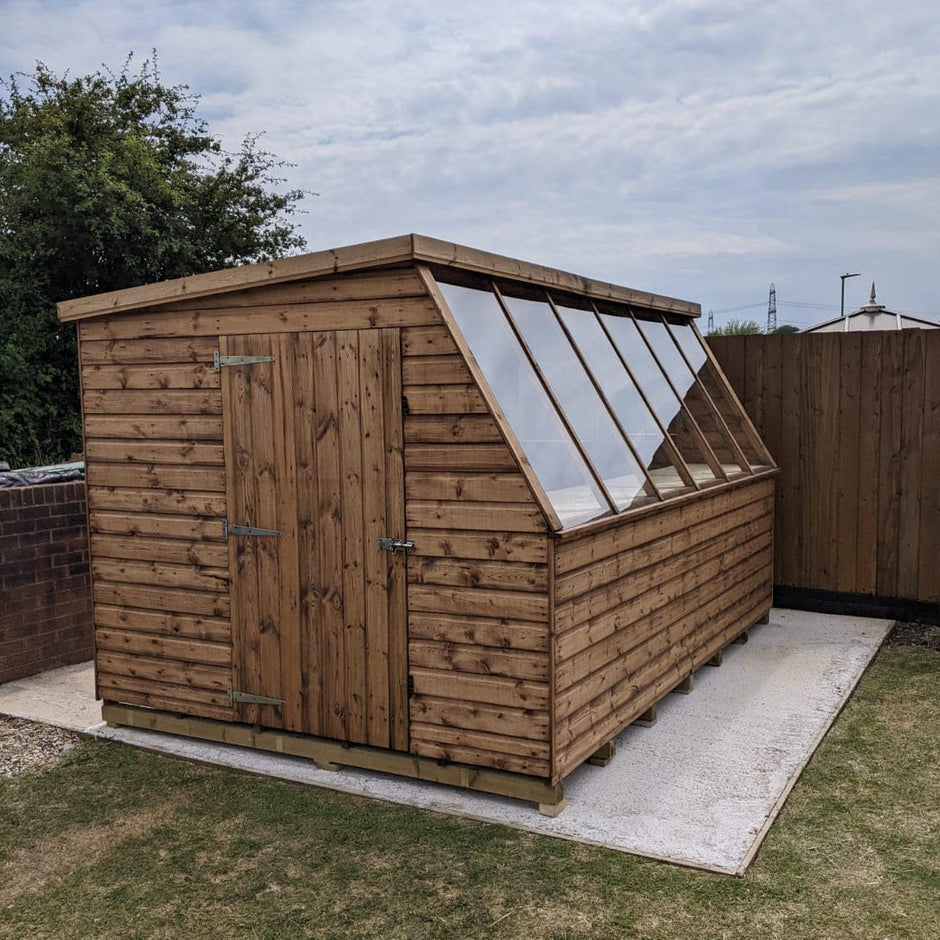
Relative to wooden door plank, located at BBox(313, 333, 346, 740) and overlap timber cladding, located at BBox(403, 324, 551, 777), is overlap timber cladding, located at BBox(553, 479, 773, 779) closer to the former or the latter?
overlap timber cladding, located at BBox(403, 324, 551, 777)

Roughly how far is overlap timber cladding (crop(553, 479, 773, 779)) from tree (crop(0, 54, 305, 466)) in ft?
29.4

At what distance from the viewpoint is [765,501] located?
6.72 m

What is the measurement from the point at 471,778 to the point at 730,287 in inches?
658

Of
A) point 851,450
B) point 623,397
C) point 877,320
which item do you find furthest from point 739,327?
point 623,397

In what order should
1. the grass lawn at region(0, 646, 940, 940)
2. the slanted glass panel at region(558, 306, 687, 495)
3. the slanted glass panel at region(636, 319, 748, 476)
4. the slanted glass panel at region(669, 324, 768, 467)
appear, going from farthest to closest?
the slanted glass panel at region(669, 324, 768, 467) → the slanted glass panel at region(636, 319, 748, 476) → the slanted glass panel at region(558, 306, 687, 495) → the grass lawn at region(0, 646, 940, 940)

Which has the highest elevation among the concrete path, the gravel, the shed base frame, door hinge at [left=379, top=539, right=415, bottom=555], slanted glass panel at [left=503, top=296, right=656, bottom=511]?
slanted glass panel at [left=503, top=296, right=656, bottom=511]

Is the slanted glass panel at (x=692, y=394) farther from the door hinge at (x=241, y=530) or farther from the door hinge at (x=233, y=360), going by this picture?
the door hinge at (x=241, y=530)

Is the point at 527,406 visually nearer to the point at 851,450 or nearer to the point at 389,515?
the point at 389,515

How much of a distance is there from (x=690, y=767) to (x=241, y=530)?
2412mm

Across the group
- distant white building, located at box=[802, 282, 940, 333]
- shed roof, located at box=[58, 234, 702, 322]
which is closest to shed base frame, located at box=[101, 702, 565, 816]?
shed roof, located at box=[58, 234, 702, 322]

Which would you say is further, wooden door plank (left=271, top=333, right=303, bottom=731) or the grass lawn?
wooden door plank (left=271, top=333, right=303, bottom=731)

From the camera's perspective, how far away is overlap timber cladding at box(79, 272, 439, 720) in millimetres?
4539

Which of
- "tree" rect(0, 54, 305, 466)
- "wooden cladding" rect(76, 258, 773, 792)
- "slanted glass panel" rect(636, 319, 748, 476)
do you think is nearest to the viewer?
"wooden cladding" rect(76, 258, 773, 792)

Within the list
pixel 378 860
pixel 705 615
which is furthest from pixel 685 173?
pixel 378 860
